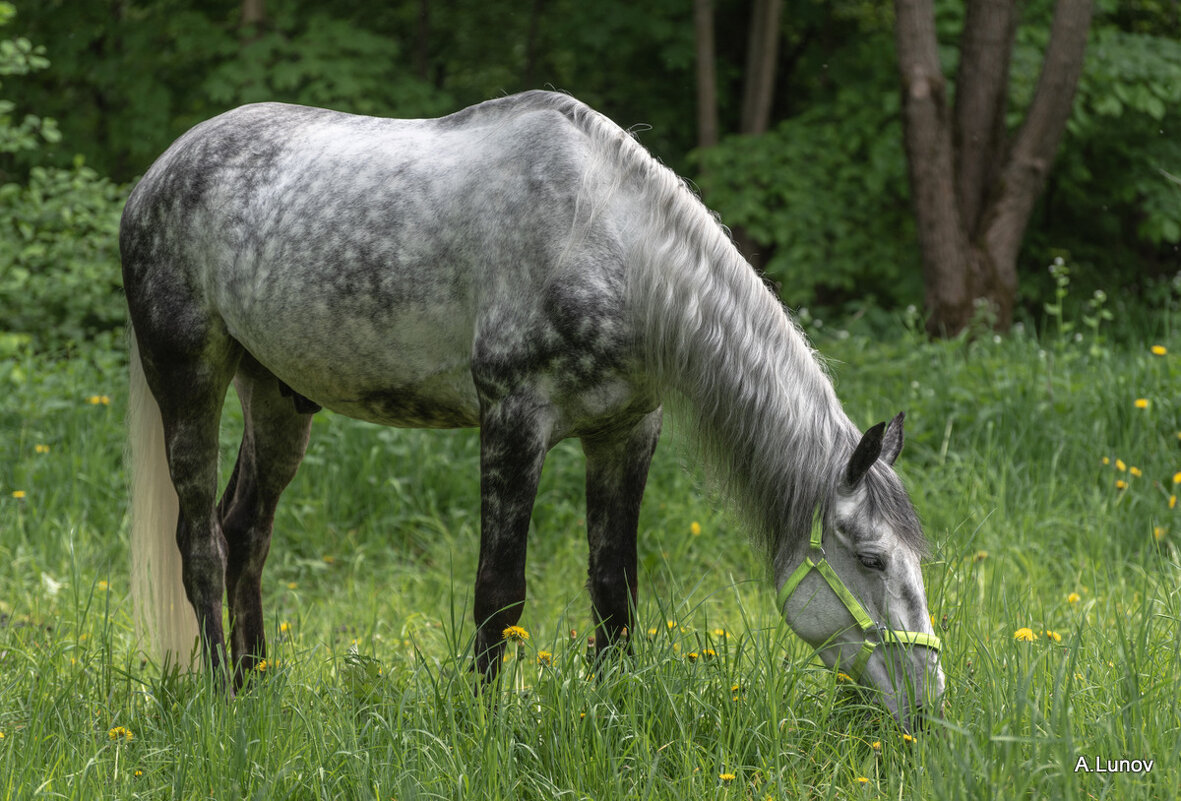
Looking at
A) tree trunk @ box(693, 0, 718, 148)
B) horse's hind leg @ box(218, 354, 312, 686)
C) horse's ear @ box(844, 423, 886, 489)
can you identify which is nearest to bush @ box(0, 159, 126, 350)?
horse's hind leg @ box(218, 354, 312, 686)

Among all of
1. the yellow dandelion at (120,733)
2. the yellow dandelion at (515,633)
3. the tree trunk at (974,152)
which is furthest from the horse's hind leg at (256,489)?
the tree trunk at (974,152)

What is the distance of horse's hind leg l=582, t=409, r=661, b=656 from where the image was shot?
9.93 ft

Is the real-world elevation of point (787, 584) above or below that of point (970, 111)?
below

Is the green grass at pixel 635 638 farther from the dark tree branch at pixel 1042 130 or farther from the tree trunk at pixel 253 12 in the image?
the tree trunk at pixel 253 12

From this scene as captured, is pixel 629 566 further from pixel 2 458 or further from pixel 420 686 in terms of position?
pixel 2 458

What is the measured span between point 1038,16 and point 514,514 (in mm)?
7191

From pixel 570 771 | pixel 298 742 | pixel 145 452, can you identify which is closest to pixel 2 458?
pixel 145 452

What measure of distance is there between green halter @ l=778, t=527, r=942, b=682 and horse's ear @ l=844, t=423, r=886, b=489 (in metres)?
0.16

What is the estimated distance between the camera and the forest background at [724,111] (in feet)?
24.0

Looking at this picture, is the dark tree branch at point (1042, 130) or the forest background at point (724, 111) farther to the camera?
the forest background at point (724, 111)

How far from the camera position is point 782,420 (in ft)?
8.54

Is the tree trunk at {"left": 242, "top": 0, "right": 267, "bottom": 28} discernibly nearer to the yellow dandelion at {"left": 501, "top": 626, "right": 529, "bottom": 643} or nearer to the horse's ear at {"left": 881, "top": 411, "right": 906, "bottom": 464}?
the yellow dandelion at {"left": 501, "top": 626, "right": 529, "bottom": 643}

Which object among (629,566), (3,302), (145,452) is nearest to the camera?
(629,566)

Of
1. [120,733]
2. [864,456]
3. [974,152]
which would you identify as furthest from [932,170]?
[120,733]
